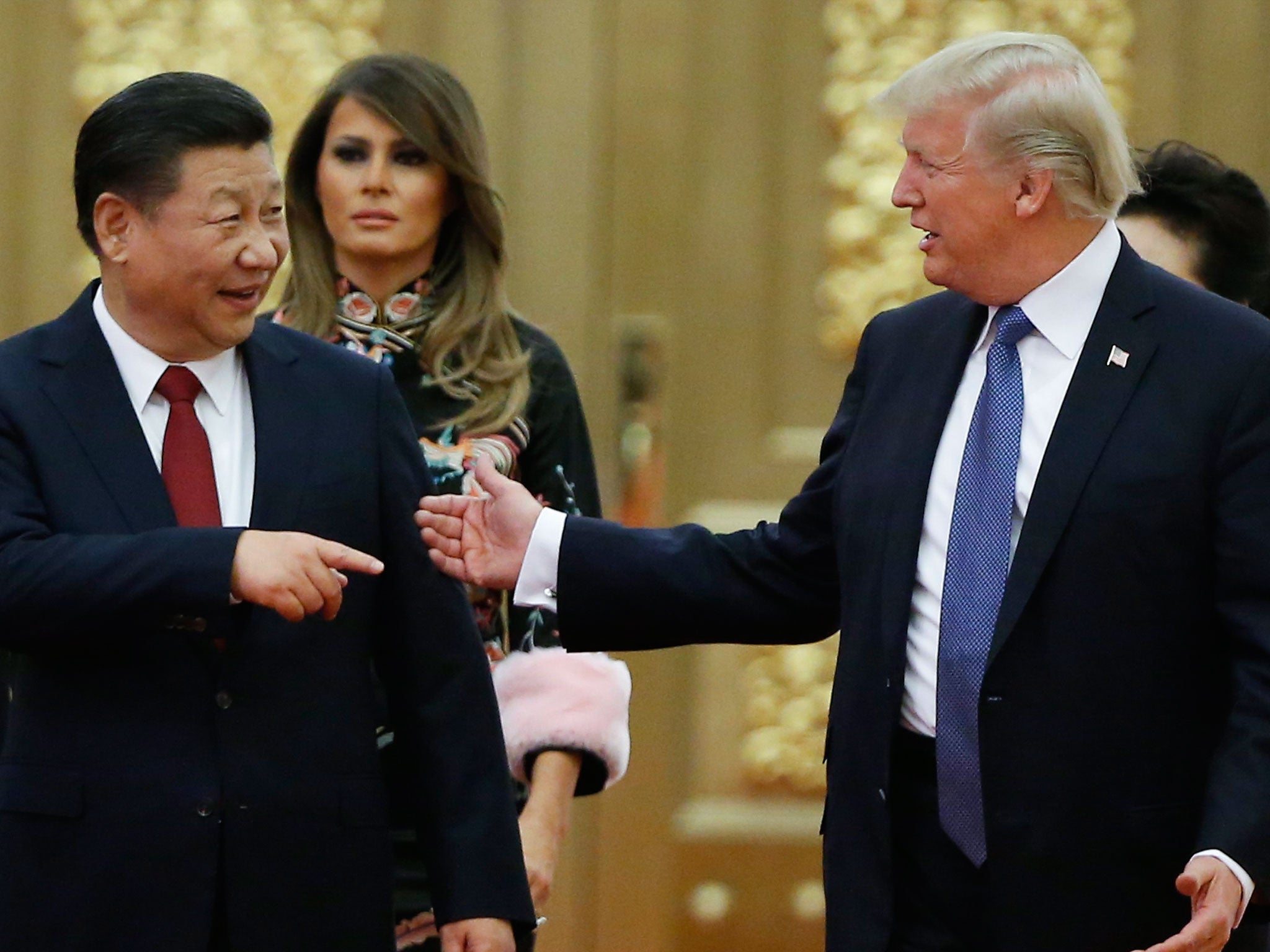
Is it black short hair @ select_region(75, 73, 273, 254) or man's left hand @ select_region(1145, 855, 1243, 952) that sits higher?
black short hair @ select_region(75, 73, 273, 254)

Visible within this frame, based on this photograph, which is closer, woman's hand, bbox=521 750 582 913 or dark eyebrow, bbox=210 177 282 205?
dark eyebrow, bbox=210 177 282 205

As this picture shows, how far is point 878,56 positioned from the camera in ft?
13.0

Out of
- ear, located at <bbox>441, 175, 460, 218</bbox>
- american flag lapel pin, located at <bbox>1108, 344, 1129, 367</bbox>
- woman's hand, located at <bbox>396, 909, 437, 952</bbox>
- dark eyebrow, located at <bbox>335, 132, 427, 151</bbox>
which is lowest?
woman's hand, located at <bbox>396, 909, 437, 952</bbox>

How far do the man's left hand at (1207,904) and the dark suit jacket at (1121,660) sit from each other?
3cm

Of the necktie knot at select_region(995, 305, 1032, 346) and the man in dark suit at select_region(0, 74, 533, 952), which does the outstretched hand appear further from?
the necktie knot at select_region(995, 305, 1032, 346)

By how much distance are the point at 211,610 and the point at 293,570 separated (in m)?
0.10

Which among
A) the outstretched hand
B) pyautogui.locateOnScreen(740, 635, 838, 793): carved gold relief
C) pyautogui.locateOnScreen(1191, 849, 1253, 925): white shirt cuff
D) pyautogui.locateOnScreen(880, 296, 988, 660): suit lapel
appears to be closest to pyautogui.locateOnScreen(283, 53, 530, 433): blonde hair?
the outstretched hand

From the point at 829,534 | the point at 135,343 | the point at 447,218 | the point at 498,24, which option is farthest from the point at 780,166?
the point at 135,343

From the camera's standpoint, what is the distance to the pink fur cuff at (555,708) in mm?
2732

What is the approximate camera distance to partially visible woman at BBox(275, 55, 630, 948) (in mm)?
2738

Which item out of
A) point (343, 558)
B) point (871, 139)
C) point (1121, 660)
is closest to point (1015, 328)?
point (1121, 660)

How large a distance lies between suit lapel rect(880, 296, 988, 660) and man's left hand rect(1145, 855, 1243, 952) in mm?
374

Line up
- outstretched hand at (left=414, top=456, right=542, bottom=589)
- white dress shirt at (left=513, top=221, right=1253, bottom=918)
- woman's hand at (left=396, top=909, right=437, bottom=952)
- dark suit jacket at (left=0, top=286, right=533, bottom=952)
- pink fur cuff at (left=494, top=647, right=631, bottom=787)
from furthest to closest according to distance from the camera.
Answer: pink fur cuff at (left=494, top=647, right=631, bottom=787) → woman's hand at (left=396, top=909, right=437, bottom=952) → outstretched hand at (left=414, top=456, right=542, bottom=589) → white dress shirt at (left=513, top=221, right=1253, bottom=918) → dark suit jacket at (left=0, top=286, right=533, bottom=952)

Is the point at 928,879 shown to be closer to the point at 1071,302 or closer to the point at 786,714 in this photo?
the point at 1071,302
